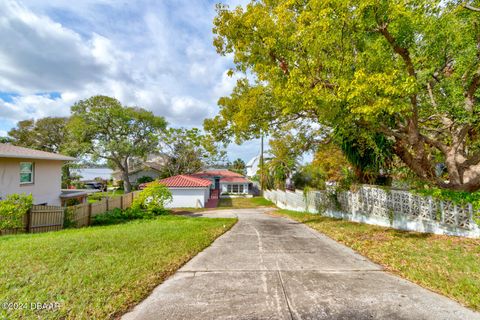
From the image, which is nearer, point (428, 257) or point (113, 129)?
point (428, 257)

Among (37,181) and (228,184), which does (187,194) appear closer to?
(37,181)

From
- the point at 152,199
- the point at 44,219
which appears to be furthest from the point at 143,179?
the point at 44,219

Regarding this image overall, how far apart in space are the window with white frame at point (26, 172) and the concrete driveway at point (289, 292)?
43.8ft

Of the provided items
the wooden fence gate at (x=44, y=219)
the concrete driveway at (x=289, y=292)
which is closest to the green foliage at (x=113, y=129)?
the wooden fence gate at (x=44, y=219)

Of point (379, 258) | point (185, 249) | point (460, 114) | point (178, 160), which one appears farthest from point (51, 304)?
point (178, 160)

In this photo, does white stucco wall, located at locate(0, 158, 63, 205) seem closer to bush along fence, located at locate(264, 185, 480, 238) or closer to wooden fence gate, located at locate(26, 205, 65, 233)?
wooden fence gate, located at locate(26, 205, 65, 233)

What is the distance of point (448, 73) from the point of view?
26.7 feet

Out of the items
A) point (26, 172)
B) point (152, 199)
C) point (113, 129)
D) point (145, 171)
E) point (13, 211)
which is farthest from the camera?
point (145, 171)

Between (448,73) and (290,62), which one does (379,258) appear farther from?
(448,73)

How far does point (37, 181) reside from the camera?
13.7 metres

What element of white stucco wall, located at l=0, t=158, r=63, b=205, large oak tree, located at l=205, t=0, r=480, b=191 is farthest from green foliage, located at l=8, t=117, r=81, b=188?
large oak tree, located at l=205, t=0, r=480, b=191

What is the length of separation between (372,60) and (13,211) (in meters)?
13.9

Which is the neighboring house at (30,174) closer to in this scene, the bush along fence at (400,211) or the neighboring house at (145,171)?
the bush along fence at (400,211)

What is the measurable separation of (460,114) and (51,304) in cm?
1025
